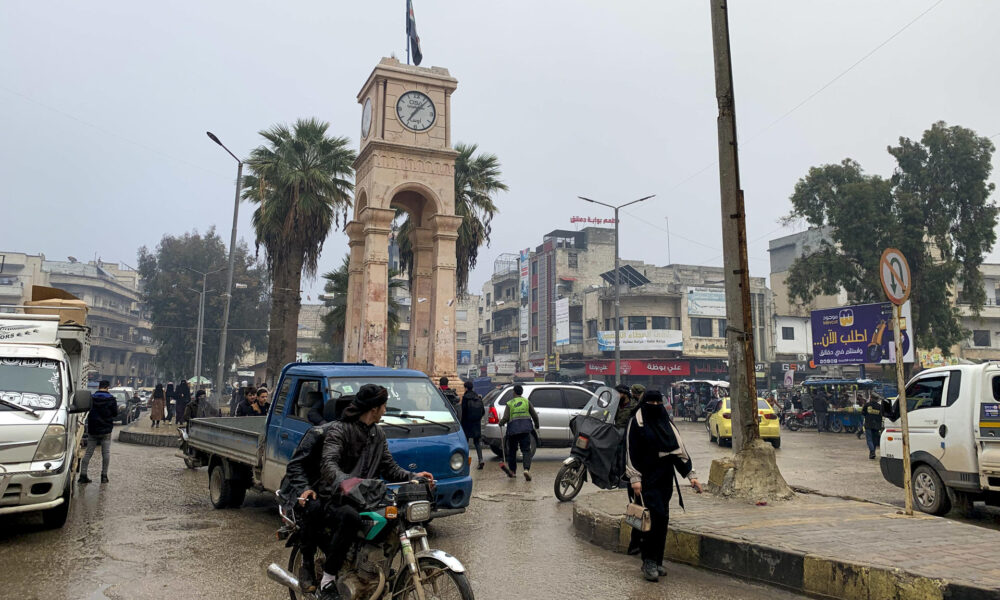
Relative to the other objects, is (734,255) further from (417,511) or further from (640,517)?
(417,511)

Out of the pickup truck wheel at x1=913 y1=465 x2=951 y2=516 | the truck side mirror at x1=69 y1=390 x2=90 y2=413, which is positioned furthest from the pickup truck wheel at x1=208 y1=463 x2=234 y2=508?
the pickup truck wheel at x1=913 y1=465 x2=951 y2=516

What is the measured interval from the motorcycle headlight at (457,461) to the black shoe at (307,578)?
2.98m

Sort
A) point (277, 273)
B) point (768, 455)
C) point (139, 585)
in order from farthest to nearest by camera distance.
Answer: point (277, 273), point (768, 455), point (139, 585)

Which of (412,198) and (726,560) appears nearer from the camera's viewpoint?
(726,560)

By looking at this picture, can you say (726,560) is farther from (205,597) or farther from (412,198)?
(412,198)

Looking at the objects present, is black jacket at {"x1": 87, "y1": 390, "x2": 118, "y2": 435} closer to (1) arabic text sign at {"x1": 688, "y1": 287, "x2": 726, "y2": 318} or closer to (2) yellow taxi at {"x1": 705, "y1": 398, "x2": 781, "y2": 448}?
(2) yellow taxi at {"x1": 705, "y1": 398, "x2": 781, "y2": 448}

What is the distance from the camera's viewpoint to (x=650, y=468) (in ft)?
19.6

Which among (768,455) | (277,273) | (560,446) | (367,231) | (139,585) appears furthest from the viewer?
(277,273)

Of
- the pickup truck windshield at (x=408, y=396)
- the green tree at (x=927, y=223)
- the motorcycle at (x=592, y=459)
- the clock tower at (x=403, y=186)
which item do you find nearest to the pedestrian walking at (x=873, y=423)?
the motorcycle at (x=592, y=459)

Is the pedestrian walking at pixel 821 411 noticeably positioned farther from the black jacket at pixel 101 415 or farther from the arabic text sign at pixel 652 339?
the black jacket at pixel 101 415

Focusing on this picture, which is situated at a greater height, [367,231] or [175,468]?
[367,231]

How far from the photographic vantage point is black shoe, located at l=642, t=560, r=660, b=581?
563 cm

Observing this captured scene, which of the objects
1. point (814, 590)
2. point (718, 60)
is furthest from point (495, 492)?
point (718, 60)

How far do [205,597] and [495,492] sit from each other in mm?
5948
